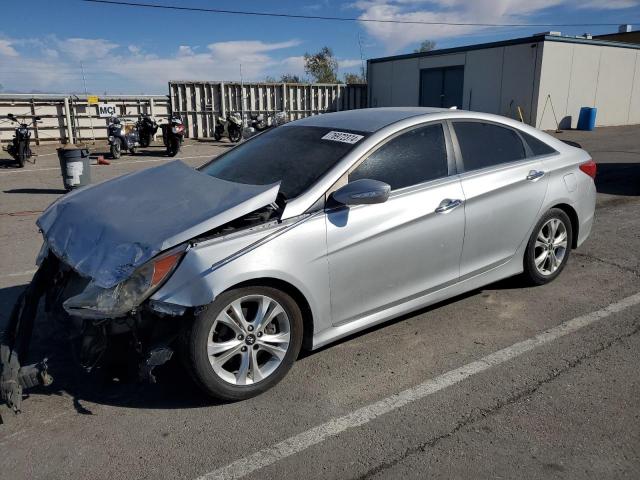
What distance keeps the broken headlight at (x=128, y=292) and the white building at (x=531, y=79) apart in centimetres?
2197

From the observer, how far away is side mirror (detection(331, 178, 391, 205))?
3.21 m

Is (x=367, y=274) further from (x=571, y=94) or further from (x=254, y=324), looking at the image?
(x=571, y=94)

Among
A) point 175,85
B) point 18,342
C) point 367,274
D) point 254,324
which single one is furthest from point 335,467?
point 175,85

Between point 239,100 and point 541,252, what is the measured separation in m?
19.4

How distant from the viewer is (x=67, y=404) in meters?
3.10

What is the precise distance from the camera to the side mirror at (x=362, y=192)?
3213 millimetres

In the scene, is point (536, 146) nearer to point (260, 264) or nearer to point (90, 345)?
point (260, 264)

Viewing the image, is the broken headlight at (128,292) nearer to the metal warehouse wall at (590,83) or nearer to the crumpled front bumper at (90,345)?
the crumpled front bumper at (90,345)

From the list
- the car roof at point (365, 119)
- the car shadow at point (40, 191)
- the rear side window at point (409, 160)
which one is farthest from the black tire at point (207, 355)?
the car shadow at point (40, 191)

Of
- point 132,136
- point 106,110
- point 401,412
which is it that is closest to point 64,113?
point 106,110

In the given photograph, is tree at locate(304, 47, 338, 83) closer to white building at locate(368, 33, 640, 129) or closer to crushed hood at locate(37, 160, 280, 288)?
white building at locate(368, 33, 640, 129)

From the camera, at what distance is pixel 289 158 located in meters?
3.73

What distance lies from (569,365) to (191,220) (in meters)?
2.52

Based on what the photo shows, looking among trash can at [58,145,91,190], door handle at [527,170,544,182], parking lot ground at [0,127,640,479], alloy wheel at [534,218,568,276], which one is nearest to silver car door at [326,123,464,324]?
parking lot ground at [0,127,640,479]
